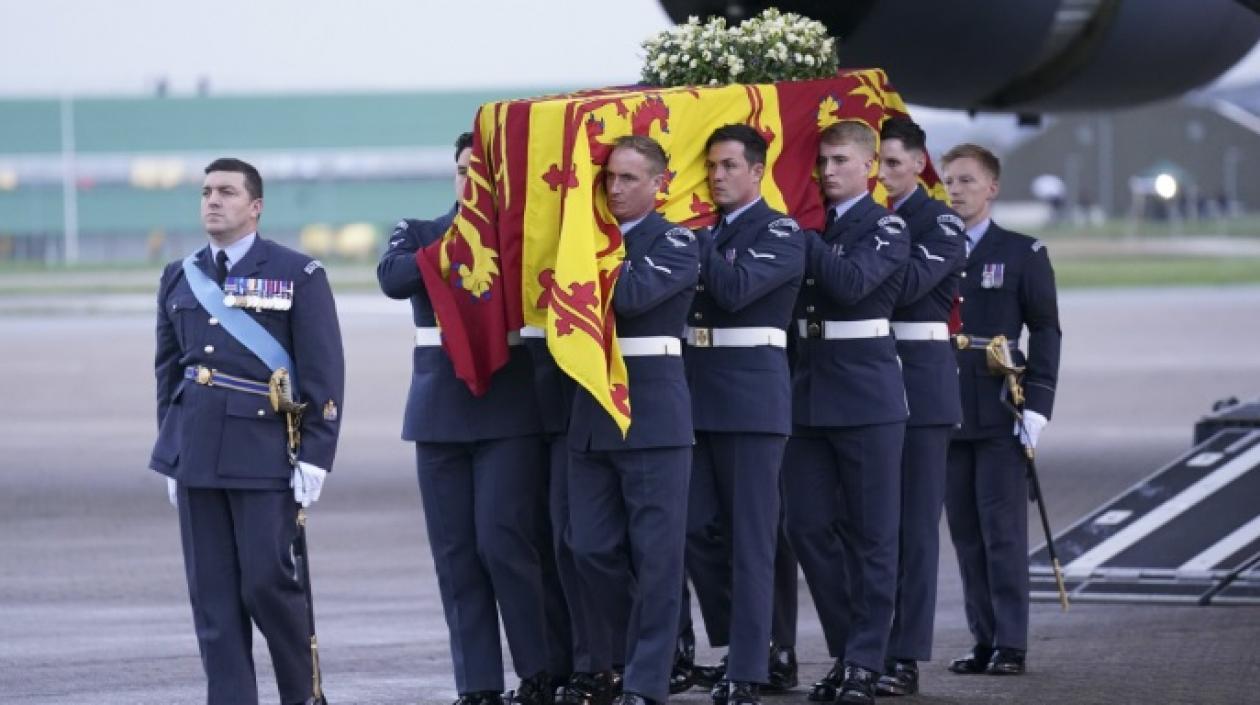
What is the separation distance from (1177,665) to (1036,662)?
0.52 metres

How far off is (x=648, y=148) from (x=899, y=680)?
192 centimetres

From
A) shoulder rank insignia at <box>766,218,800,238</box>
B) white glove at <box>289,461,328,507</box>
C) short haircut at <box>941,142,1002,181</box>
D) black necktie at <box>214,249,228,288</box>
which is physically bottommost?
white glove at <box>289,461,328,507</box>

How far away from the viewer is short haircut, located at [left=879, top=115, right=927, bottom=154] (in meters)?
7.67

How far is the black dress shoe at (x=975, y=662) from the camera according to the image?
7980 millimetres

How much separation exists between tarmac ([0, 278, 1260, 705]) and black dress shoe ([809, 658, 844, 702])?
5.8 inches

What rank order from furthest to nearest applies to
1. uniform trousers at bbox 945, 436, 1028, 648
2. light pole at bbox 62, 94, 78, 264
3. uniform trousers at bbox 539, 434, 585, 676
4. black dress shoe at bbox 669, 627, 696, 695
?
1. light pole at bbox 62, 94, 78, 264
2. uniform trousers at bbox 945, 436, 1028, 648
3. black dress shoe at bbox 669, 627, 696, 695
4. uniform trousers at bbox 539, 434, 585, 676

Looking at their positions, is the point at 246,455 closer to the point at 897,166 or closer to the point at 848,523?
the point at 848,523

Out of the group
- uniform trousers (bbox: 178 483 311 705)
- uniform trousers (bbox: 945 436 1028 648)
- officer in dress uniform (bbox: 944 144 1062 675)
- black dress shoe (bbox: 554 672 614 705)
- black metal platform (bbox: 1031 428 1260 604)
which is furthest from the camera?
black metal platform (bbox: 1031 428 1260 604)

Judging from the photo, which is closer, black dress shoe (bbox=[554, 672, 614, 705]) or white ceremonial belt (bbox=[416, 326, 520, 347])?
black dress shoe (bbox=[554, 672, 614, 705])

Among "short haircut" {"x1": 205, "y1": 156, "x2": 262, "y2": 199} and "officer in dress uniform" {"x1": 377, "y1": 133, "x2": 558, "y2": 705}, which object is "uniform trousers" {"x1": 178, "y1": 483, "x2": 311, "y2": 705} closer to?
"officer in dress uniform" {"x1": 377, "y1": 133, "x2": 558, "y2": 705}

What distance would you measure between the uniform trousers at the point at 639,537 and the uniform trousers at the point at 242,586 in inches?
32.1

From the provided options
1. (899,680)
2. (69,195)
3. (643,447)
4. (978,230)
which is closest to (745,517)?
(643,447)

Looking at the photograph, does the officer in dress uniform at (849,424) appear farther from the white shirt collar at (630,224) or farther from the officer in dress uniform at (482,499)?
the officer in dress uniform at (482,499)

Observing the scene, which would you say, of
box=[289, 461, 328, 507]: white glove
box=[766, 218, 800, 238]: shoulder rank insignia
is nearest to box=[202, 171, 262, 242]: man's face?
box=[289, 461, 328, 507]: white glove
